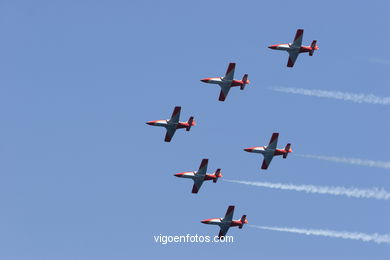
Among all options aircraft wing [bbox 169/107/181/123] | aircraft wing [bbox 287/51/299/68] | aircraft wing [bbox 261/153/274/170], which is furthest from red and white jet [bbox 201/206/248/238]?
aircraft wing [bbox 287/51/299/68]

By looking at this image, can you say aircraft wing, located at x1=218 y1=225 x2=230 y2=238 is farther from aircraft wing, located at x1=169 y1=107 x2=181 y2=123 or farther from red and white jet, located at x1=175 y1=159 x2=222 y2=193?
aircraft wing, located at x1=169 y1=107 x2=181 y2=123

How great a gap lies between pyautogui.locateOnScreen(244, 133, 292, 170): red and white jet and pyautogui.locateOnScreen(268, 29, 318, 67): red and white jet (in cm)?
1514

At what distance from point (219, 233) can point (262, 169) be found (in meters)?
15.9

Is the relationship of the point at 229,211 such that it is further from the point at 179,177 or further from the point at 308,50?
the point at 308,50

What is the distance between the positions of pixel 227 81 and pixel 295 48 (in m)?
14.5

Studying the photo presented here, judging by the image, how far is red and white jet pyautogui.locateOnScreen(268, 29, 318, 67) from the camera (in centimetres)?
14200

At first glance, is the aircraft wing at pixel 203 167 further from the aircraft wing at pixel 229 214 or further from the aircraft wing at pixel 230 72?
the aircraft wing at pixel 230 72

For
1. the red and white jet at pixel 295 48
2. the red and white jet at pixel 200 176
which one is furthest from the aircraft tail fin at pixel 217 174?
the red and white jet at pixel 295 48

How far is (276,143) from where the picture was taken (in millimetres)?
146000

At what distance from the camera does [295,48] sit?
470 feet

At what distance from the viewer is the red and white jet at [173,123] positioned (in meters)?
143

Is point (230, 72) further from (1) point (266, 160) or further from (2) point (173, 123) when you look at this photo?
(1) point (266, 160)

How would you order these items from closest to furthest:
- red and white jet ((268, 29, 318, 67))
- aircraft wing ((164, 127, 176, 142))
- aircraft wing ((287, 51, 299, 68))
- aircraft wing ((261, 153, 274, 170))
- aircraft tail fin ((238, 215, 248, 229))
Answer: red and white jet ((268, 29, 318, 67))
aircraft wing ((287, 51, 299, 68))
aircraft wing ((164, 127, 176, 142))
aircraft wing ((261, 153, 274, 170))
aircraft tail fin ((238, 215, 248, 229))

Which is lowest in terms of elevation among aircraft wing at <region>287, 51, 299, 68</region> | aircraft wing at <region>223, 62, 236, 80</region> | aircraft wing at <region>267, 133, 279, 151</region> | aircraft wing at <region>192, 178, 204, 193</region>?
aircraft wing at <region>192, 178, 204, 193</region>
